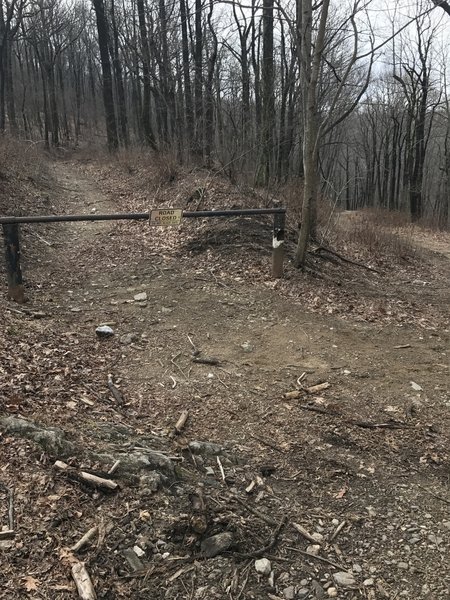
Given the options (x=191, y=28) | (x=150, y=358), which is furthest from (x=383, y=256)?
(x=191, y=28)

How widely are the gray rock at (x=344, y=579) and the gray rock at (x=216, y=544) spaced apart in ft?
1.81

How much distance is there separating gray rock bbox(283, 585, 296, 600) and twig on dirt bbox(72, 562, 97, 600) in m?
0.88

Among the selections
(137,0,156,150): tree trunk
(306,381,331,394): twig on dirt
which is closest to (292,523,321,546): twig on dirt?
(306,381,331,394): twig on dirt

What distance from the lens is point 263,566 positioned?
2.47 m

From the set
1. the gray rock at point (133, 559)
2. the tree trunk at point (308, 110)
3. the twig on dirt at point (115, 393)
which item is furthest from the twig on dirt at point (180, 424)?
the tree trunk at point (308, 110)

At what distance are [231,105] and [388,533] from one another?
16.7 meters

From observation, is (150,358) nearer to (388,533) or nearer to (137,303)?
(137,303)

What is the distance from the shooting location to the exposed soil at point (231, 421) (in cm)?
243

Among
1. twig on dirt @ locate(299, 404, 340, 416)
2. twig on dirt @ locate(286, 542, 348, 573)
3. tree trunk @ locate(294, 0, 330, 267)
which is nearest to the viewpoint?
twig on dirt @ locate(286, 542, 348, 573)

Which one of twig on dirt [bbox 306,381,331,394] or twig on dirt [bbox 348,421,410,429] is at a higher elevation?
twig on dirt [bbox 306,381,331,394]

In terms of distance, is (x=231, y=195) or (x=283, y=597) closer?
(x=283, y=597)

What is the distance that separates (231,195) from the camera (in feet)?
31.3

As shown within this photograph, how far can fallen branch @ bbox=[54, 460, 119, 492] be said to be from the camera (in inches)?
109

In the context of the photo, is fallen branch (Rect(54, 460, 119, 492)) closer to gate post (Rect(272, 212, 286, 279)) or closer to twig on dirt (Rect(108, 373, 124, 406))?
twig on dirt (Rect(108, 373, 124, 406))
